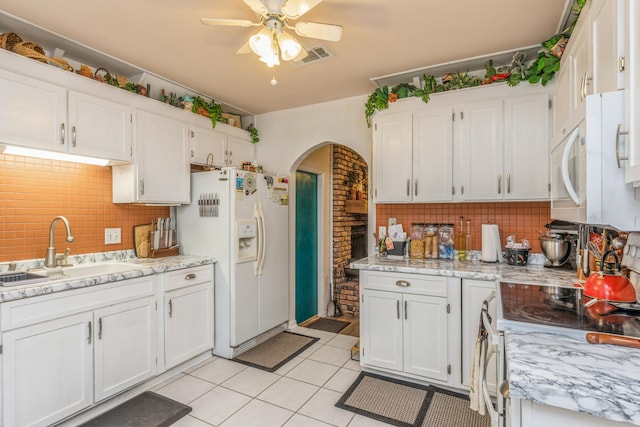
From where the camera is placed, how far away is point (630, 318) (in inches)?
47.4

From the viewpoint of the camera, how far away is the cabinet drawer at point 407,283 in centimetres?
242

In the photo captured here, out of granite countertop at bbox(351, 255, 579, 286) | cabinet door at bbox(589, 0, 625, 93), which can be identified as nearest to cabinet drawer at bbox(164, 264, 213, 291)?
granite countertop at bbox(351, 255, 579, 286)

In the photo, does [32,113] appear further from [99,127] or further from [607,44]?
[607,44]

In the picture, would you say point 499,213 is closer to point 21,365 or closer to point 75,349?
point 75,349

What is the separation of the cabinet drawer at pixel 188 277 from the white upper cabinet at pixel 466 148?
5.66ft

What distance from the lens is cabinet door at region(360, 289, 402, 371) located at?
2.57 metres

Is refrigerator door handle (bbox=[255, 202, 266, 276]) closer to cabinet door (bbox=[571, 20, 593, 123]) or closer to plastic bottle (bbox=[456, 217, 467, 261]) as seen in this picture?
plastic bottle (bbox=[456, 217, 467, 261])

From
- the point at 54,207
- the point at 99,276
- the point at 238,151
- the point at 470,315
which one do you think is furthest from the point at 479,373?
the point at 238,151

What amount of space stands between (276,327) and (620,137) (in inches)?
131

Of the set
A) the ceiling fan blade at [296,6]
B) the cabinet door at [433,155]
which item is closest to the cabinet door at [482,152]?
the cabinet door at [433,155]

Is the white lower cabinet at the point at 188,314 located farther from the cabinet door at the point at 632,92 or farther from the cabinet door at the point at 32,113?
the cabinet door at the point at 632,92

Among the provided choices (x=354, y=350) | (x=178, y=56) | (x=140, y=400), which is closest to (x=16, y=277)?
(x=140, y=400)

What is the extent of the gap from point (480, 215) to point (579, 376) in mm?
2262

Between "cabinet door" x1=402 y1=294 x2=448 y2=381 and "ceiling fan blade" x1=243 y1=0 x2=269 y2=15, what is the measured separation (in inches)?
83.2
